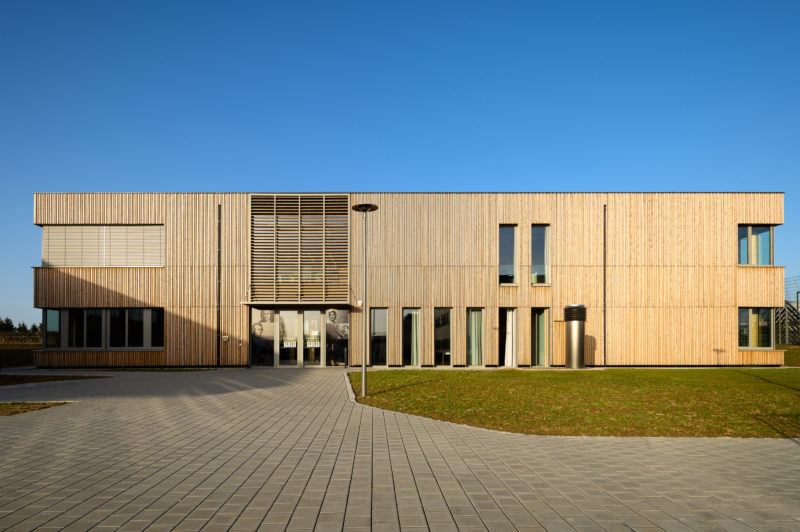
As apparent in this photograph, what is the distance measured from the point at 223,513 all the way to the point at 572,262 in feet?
71.4

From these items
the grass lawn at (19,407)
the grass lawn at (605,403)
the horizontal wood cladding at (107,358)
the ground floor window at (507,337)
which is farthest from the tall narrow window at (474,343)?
the grass lawn at (19,407)

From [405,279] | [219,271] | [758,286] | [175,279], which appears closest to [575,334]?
[405,279]

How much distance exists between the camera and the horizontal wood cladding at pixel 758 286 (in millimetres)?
24469

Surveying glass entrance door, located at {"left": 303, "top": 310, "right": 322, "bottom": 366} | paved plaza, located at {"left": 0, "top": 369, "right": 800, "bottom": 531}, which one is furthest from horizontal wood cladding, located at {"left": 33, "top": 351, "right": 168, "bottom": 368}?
paved plaza, located at {"left": 0, "top": 369, "right": 800, "bottom": 531}

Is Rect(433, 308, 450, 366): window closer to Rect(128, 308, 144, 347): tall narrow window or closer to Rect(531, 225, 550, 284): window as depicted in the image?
Rect(531, 225, 550, 284): window

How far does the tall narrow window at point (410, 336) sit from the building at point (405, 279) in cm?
6

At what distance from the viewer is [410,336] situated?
79.2 feet

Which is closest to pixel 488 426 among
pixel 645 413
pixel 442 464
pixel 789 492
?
pixel 442 464

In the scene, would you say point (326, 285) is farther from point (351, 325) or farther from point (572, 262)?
point (572, 262)

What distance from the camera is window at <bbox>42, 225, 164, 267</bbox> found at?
2450 cm

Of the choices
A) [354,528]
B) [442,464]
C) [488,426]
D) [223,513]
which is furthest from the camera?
[488,426]

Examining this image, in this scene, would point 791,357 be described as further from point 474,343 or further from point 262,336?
point 262,336

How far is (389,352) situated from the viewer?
2386 centimetres

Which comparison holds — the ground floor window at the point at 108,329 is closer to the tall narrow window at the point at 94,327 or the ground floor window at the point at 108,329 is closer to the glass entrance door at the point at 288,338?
the tall narrow window at the point at 94,327
